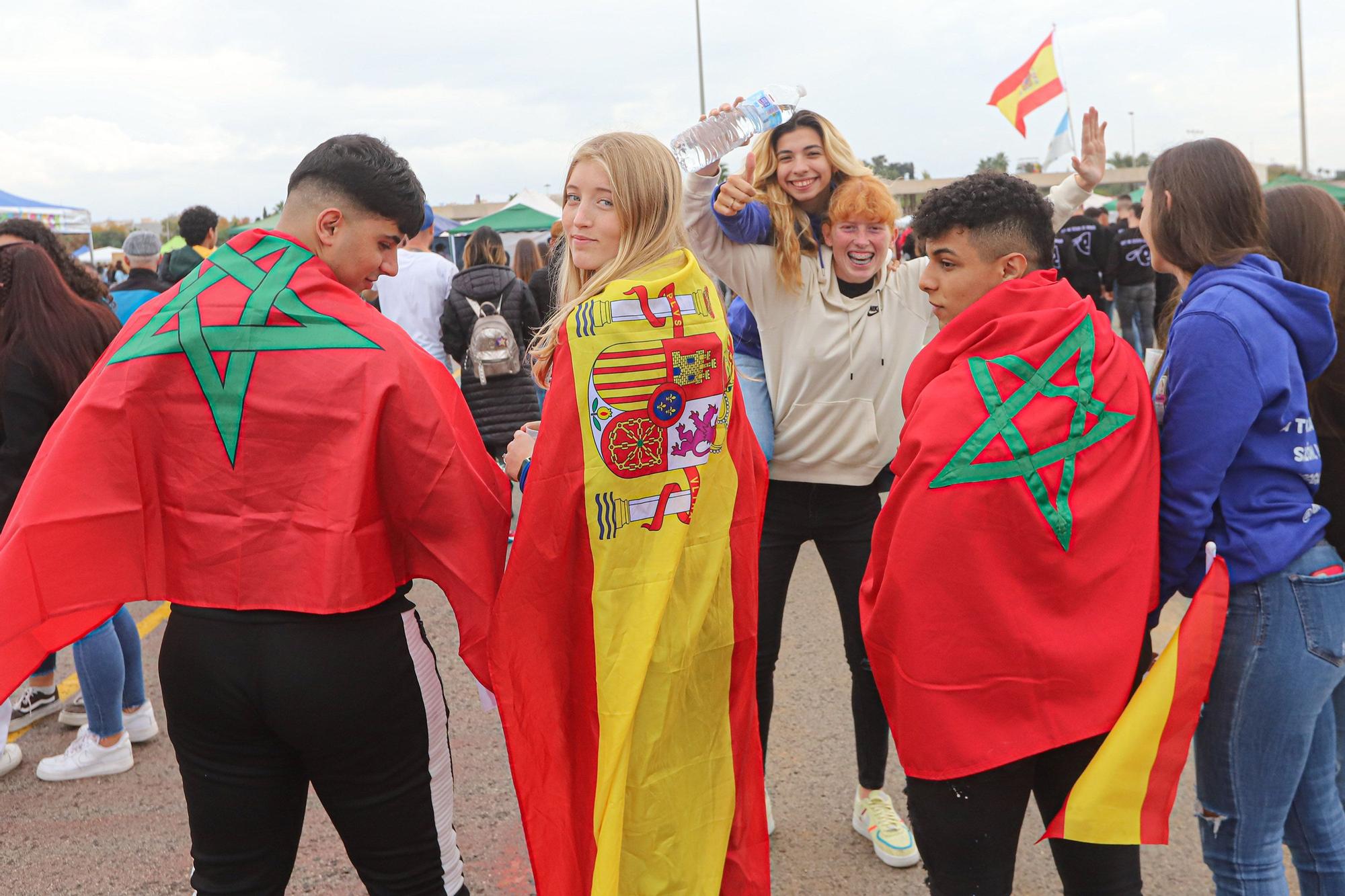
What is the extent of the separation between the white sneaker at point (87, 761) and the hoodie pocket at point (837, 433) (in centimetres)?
279

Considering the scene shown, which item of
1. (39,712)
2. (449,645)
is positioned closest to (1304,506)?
(449,645)

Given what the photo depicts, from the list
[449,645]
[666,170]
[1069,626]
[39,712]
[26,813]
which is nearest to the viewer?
[1069,626]

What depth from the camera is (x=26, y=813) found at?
11.8ft

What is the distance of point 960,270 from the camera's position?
7.08 feet

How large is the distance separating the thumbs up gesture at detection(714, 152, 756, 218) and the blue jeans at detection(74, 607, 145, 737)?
8.44ft

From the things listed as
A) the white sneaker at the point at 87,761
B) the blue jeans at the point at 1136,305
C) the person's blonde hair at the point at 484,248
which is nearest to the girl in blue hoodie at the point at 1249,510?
the white sneaker at the point at 87,761

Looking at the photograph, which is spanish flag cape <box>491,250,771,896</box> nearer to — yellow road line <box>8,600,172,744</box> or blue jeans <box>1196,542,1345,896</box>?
blue jeans <box>1196,542,1345,896</box>

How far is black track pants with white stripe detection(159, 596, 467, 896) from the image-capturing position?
1930 mm

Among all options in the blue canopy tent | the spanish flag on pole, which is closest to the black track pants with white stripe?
the spanish flag on pole

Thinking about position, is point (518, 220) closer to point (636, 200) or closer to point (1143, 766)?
point (636, 200)

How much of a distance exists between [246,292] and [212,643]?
66cm

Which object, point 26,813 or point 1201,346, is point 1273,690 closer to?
point 1201,346

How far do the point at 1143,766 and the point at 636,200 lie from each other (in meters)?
1.54

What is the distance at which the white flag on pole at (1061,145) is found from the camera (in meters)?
8.97
